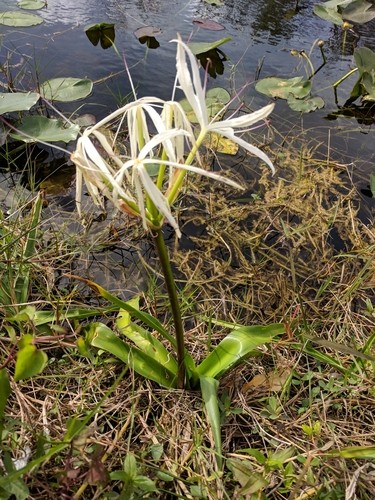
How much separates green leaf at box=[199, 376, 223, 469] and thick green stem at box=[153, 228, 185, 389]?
79 mm

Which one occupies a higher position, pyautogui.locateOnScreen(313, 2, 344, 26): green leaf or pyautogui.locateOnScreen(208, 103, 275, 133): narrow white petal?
pyautogui.locateOnScreen(208, 103, 275, 133): narrow white petal

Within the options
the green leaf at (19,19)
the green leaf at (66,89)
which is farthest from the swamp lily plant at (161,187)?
the green leaf at (19,19)

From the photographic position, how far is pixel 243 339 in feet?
4.36

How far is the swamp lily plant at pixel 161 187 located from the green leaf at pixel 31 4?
3.00 metres

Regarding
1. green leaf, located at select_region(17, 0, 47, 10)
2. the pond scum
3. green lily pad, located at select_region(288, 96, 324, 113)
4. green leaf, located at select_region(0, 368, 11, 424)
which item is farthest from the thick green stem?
green leaf, located at select_region(17, 0, 47, 10)

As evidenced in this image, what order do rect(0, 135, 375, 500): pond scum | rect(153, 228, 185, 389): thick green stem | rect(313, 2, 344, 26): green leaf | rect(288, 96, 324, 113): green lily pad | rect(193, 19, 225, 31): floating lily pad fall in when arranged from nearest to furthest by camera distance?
rect(153, 228, 185, 389): thick green stem, rect(0, 135, 375, 500): pond scum, rect(288, 96, 324, 113): green lily pad, rect(193, 19, 225, 31): floating lily pad, rect(313, 2, 344, 26): green leaf

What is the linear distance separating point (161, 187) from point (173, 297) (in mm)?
254

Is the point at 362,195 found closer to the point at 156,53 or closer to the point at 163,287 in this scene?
the point at 163,287

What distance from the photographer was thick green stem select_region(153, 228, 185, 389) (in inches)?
38.8

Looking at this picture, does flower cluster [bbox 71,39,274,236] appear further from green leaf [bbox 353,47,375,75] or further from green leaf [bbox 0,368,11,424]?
green leaf [bbox 353,47,375,75]

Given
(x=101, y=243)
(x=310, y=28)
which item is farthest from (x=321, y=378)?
(x=310, y=28)

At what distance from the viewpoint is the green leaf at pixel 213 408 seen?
118 cm

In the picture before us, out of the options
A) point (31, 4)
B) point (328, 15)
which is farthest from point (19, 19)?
point (328, 15)

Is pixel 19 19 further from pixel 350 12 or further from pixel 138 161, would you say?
pixel 138 161
